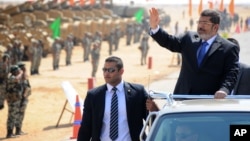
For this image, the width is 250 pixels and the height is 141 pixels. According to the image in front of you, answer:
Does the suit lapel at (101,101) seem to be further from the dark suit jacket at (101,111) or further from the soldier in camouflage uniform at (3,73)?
the soldier in camouflage uniform at (3,73)

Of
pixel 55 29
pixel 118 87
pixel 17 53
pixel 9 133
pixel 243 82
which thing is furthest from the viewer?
pixel 55 29

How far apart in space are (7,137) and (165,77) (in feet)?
42.6

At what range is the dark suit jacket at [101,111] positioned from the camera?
630 centimetres

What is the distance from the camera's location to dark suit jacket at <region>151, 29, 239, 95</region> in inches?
259

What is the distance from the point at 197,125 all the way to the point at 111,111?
4.27ft

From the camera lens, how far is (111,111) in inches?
247

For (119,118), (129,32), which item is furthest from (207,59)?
(129,32)

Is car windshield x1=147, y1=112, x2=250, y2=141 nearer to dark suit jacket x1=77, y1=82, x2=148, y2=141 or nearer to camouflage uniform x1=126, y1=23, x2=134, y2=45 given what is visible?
dark suit jacket x1=77, y1=82, x2=148, y2=141

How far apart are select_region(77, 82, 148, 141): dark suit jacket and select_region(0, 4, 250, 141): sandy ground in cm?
20

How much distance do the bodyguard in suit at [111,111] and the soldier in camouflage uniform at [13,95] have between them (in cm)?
783

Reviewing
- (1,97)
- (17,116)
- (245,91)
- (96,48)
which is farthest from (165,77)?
(245,91)

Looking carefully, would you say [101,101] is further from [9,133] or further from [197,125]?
[9,133]

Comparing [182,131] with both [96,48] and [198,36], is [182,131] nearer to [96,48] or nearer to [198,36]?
[198,36]

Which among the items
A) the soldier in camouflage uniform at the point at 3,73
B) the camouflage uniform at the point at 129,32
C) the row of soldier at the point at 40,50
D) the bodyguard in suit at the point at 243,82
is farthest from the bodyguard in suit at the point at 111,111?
the camouflage uniform at the point at 129,32
